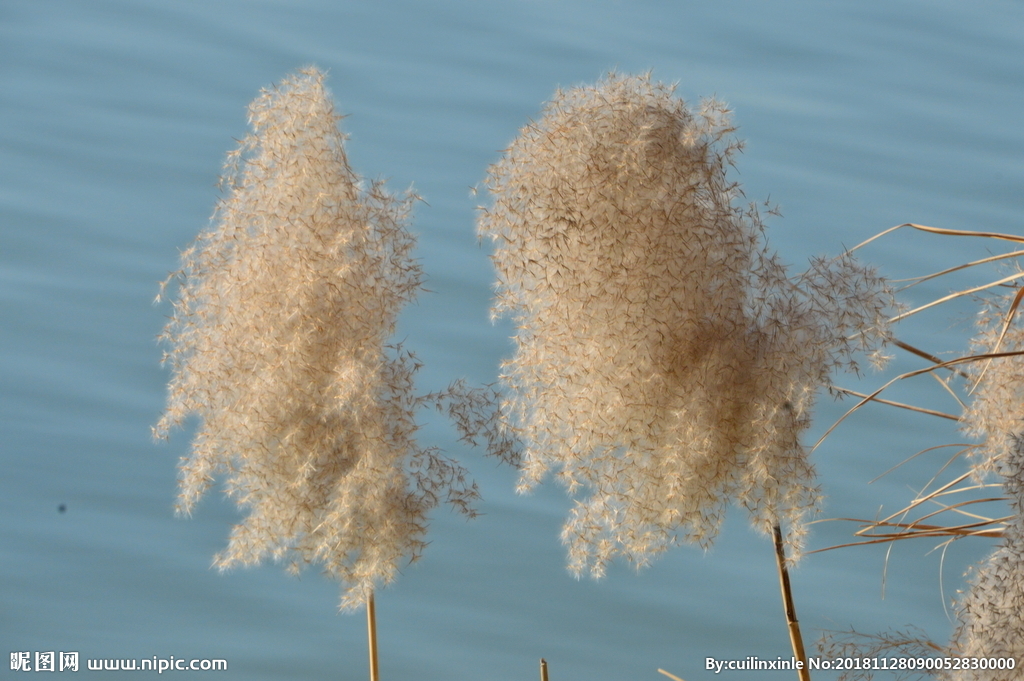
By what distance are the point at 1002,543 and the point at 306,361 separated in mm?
1235

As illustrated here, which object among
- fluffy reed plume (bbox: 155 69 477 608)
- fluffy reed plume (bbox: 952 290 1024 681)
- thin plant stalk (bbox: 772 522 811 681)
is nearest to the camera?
fluffy reed plume (bbox: 952 290 1024 681)

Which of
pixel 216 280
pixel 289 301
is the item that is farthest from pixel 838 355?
pixel 216 280

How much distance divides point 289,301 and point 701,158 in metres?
0.75

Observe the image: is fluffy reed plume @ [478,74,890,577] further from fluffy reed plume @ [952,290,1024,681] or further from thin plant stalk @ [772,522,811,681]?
fluffy reed plume @ [952,290,1024,681]

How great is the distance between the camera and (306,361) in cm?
198

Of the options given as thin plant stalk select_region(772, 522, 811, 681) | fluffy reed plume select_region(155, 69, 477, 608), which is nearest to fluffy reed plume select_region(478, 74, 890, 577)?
thin plant stalk select_region(772, 522, 811, 681)

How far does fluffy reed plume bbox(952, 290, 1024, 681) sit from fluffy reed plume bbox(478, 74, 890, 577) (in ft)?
1.00

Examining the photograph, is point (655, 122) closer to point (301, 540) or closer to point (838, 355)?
point (838, 355)

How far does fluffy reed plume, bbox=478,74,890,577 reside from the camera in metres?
1.92

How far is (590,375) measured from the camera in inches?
76.7

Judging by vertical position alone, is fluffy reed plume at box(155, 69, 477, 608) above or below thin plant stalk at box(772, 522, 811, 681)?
above

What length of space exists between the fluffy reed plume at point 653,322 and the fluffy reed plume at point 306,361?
0.21m

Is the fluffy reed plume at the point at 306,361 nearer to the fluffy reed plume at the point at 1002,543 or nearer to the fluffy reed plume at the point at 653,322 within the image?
the fluffy reed plume at the point at 653,322

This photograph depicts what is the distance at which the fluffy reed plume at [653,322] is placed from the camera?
192cm
